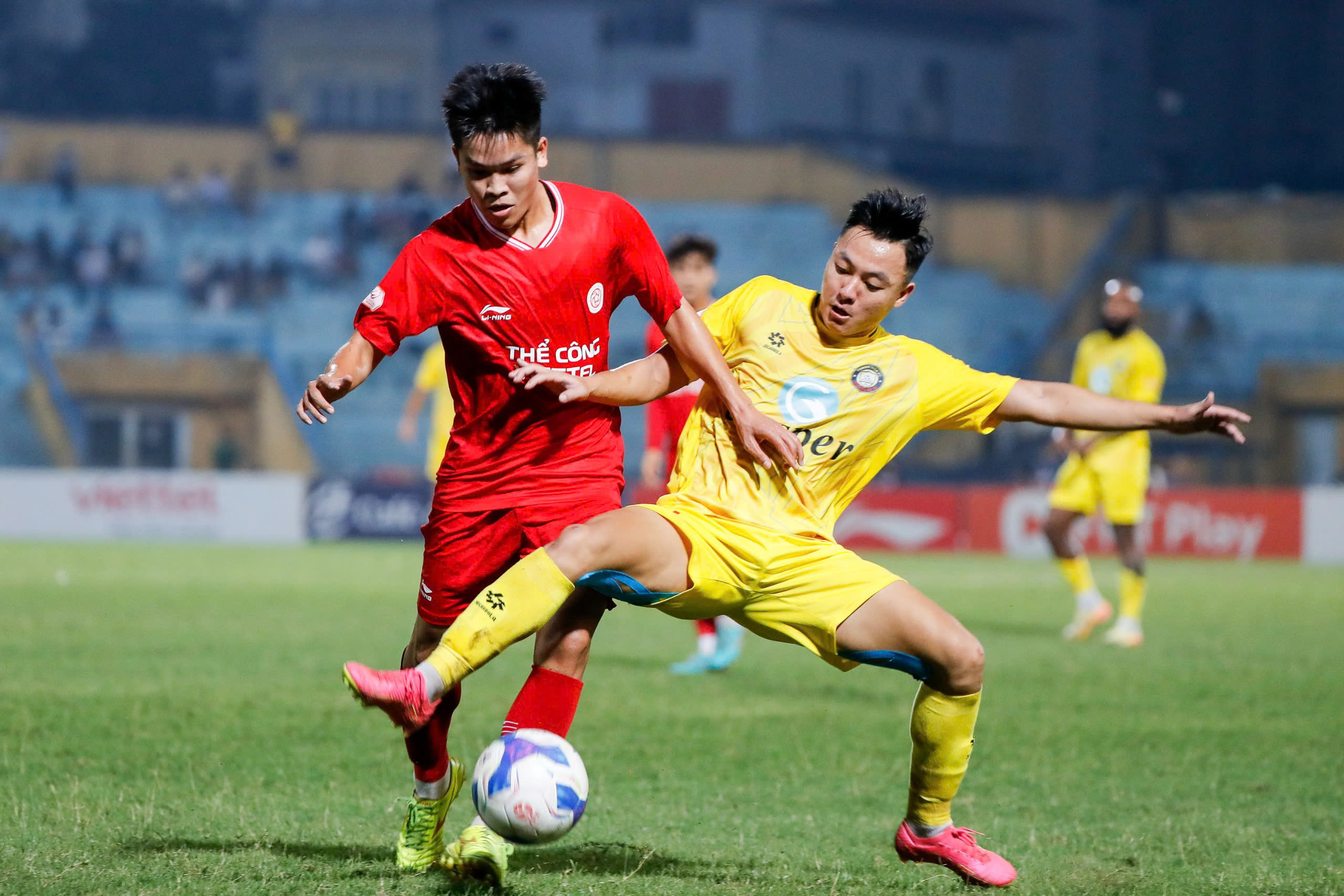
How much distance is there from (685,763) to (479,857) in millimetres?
2242

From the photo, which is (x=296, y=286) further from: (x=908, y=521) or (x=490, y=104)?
(x=490, y=104)

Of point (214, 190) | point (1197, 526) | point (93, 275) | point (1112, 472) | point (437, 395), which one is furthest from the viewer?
point (214, 190)

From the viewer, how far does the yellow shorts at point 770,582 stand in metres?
4.39

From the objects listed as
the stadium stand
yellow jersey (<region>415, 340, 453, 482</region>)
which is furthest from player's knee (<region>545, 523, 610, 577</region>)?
the stadium stand

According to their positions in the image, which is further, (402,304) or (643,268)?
(643,268)

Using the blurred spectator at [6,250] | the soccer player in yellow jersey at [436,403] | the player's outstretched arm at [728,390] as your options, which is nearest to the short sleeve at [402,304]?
the player's outstretched arm at [728,390]

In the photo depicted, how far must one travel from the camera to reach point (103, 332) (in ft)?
100

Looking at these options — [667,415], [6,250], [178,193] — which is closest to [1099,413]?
[667,415]

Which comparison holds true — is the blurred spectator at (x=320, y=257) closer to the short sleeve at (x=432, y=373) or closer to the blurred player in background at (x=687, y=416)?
the short sleeve at (x=432, y=373)

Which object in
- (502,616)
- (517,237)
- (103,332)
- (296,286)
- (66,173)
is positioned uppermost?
(66,173)

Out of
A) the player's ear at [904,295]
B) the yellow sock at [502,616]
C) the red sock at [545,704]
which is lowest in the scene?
the red sock at [545,704]

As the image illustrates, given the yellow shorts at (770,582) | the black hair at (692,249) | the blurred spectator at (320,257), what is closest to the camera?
the yellow shorts at (770,582)

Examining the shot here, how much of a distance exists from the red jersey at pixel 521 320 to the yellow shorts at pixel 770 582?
1.33 ft

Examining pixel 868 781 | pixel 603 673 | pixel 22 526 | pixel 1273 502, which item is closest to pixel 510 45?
pixel 22 526
